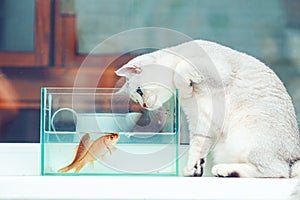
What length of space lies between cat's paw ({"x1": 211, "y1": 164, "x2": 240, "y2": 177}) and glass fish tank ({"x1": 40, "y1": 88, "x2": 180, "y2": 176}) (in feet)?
0.20

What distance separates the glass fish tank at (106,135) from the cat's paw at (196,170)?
0.02 meters

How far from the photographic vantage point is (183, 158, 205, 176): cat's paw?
885 millimetres

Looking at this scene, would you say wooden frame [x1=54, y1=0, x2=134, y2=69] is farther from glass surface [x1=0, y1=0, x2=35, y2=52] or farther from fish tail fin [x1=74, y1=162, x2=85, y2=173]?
fish tail fin [x1=74, y1=162, x2=85, y2=173]

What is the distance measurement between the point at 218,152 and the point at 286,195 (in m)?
0.21

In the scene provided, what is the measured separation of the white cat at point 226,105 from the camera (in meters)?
0.88

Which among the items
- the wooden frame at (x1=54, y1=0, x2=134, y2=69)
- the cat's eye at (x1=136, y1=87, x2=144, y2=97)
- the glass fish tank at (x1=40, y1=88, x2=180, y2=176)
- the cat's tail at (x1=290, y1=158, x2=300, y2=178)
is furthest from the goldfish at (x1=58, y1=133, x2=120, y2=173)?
the wooden frame at (x1=54, y1=0, x2=134, y2=69)

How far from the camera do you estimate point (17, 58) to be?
180 cm

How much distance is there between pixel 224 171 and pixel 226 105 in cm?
12

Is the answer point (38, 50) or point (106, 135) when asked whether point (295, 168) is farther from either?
point (38, 50)

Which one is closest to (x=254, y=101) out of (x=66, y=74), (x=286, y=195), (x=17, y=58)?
(x=286, y=195)

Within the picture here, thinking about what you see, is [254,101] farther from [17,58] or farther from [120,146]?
[17,58]

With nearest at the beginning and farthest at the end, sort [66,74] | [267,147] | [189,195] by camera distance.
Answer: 1. [189,195]
2. [267,147]
3. [66,74]

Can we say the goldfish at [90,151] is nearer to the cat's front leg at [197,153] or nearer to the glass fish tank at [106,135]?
the glass fish tank at [106,135]

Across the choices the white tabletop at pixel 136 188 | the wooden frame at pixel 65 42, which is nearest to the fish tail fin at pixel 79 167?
the white tabletop at pixel 136 188
